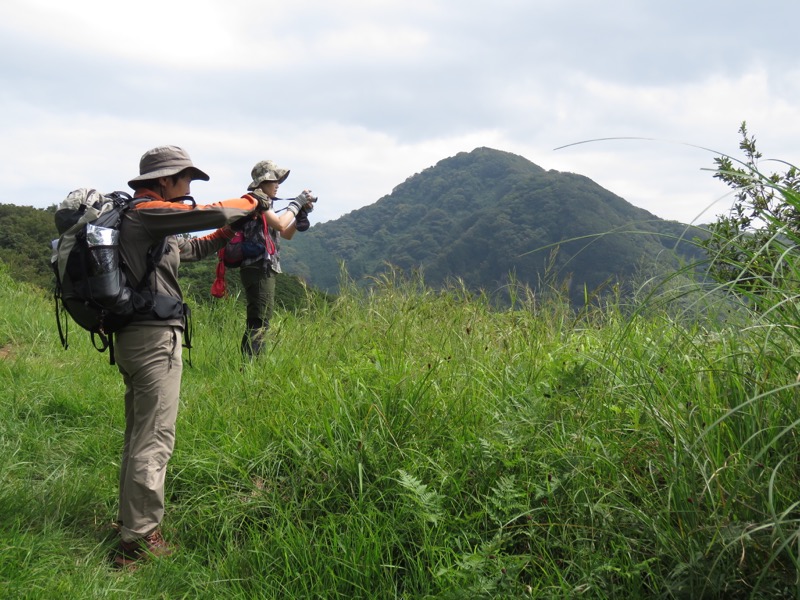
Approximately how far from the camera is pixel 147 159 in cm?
360

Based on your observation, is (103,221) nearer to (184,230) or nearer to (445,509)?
(184,230)

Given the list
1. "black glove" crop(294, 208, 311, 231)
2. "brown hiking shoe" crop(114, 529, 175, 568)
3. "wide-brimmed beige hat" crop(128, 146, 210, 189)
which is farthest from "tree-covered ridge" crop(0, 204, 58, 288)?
"brown hiking shoe" crop(114, 529, 175, 568)

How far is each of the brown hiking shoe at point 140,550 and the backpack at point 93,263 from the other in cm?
102

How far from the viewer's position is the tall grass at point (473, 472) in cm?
226

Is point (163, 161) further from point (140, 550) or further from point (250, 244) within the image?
point (250, 244)

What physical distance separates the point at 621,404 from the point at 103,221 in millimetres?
2572

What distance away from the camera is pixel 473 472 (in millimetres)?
3059

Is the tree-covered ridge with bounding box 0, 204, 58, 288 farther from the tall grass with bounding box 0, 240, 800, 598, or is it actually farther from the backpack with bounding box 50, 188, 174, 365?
the backpack with bounding box 50, 188, 174, 365

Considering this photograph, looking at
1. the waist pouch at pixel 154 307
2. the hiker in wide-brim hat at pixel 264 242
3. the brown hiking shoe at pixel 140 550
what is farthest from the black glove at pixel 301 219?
the brown hiking shoe at pixel 140 550

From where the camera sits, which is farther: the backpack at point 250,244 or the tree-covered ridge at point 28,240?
the tree-covered ridge at point 28,240

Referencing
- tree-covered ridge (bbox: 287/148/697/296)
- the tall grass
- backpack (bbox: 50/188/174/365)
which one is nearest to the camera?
the tall grass

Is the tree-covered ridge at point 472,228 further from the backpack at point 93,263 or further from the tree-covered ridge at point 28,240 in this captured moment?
the backpack at point 93,263

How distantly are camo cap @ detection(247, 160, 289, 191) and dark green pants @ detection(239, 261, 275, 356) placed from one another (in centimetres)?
72

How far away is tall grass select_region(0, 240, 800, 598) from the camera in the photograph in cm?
226
